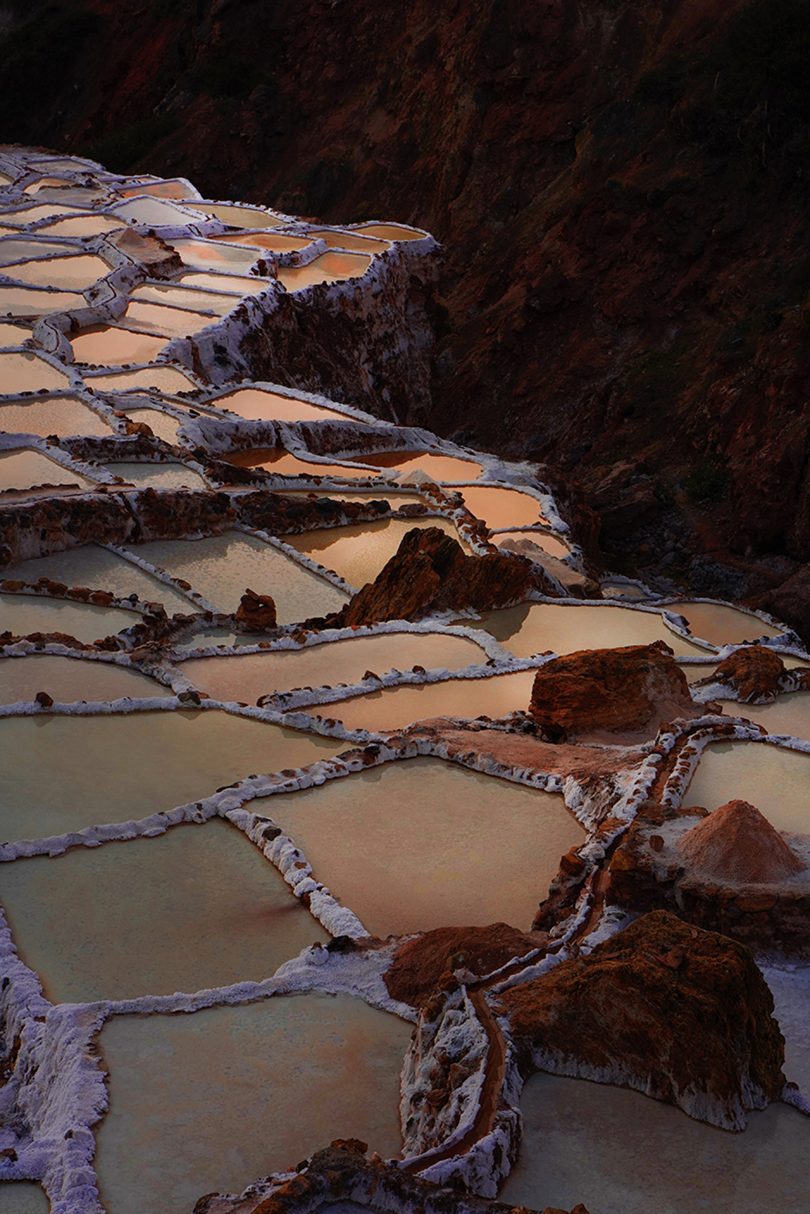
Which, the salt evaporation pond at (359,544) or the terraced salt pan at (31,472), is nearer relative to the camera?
the salt evaporation pond at (359,544)

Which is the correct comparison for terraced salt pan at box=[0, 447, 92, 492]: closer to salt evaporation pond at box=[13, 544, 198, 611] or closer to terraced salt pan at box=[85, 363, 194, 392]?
salt evaporation pond at box=[13, 544, 198, 611]

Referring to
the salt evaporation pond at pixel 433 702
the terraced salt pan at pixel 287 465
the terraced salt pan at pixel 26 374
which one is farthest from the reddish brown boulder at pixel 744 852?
the terraced salt pan at pixel 26 374

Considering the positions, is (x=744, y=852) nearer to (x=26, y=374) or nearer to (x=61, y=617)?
(x=61, y=617)

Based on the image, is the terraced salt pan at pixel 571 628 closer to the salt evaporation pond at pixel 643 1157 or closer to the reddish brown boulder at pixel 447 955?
the reddish brown boulder at pixel 447 955

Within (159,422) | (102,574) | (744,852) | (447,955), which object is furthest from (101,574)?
(744,852)

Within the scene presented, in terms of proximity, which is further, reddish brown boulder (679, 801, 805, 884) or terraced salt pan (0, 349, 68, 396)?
terraced salt pan (0, 349, 68, 396)

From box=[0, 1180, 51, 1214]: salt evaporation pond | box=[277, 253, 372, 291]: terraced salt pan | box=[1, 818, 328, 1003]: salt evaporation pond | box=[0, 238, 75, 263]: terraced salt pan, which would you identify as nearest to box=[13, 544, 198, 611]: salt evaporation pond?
box=[1, 818, 328, 1003]: salt evaporation pond
